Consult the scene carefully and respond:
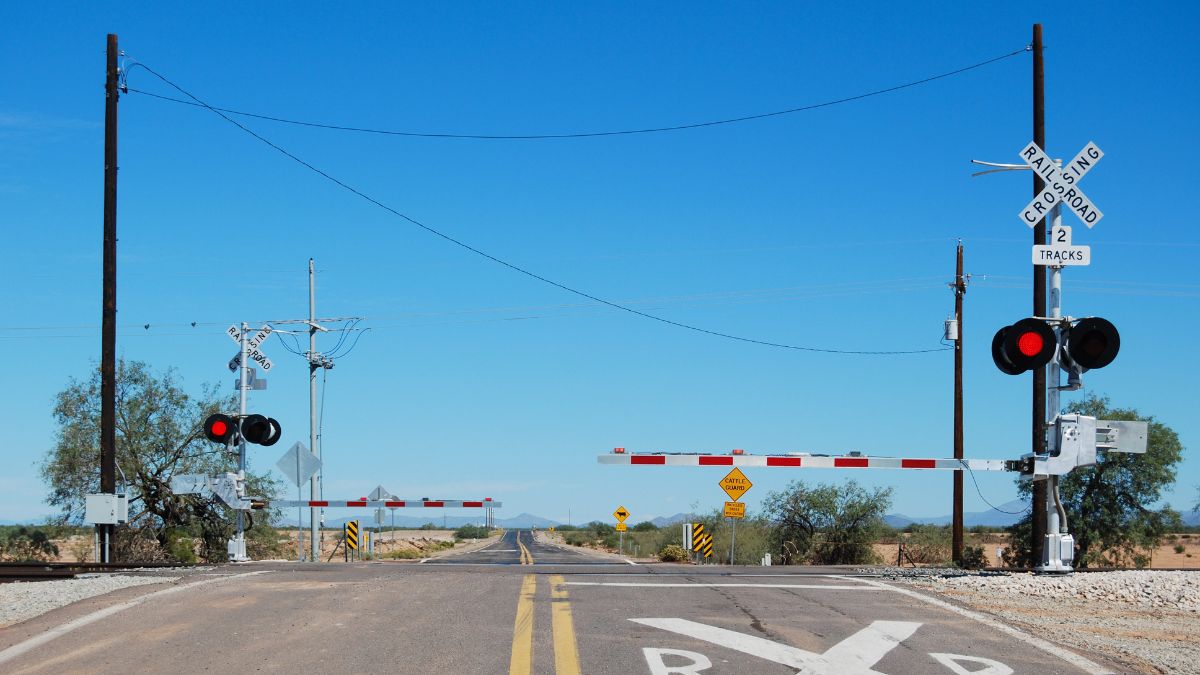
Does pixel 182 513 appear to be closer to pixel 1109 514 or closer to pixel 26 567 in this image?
pixel 26 567

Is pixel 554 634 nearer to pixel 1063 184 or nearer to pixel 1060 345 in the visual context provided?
pixel 1060 345

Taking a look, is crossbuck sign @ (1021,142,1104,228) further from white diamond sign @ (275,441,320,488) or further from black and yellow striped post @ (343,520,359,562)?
black and yellow striped post @ (343,520,359,562)

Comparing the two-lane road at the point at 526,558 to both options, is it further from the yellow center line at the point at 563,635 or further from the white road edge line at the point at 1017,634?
the yellow center line at the point at 563,635

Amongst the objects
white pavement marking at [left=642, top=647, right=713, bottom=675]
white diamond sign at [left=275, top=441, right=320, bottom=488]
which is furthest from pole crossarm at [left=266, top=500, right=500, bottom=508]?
white pavement marking at [left=642, top=647, right=713, bottom=675]

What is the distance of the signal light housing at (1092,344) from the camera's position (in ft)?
51.8

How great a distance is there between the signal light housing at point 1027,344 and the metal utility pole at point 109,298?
57.3ft

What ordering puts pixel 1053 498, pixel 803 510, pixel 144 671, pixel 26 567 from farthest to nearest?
1. pixel 803 510
2. pixel 26 567
3. pixel 1053 498
4. pixel 144 671

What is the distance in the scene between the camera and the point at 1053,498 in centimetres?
1683

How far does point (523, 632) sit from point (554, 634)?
289mm

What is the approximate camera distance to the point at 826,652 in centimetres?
1016

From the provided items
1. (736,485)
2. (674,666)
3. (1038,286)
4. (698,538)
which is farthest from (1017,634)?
→ (698,538)

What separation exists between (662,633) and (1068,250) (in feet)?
30.3

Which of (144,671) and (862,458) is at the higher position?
(862,458)

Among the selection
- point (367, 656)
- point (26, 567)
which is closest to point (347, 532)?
point (26, 567)
